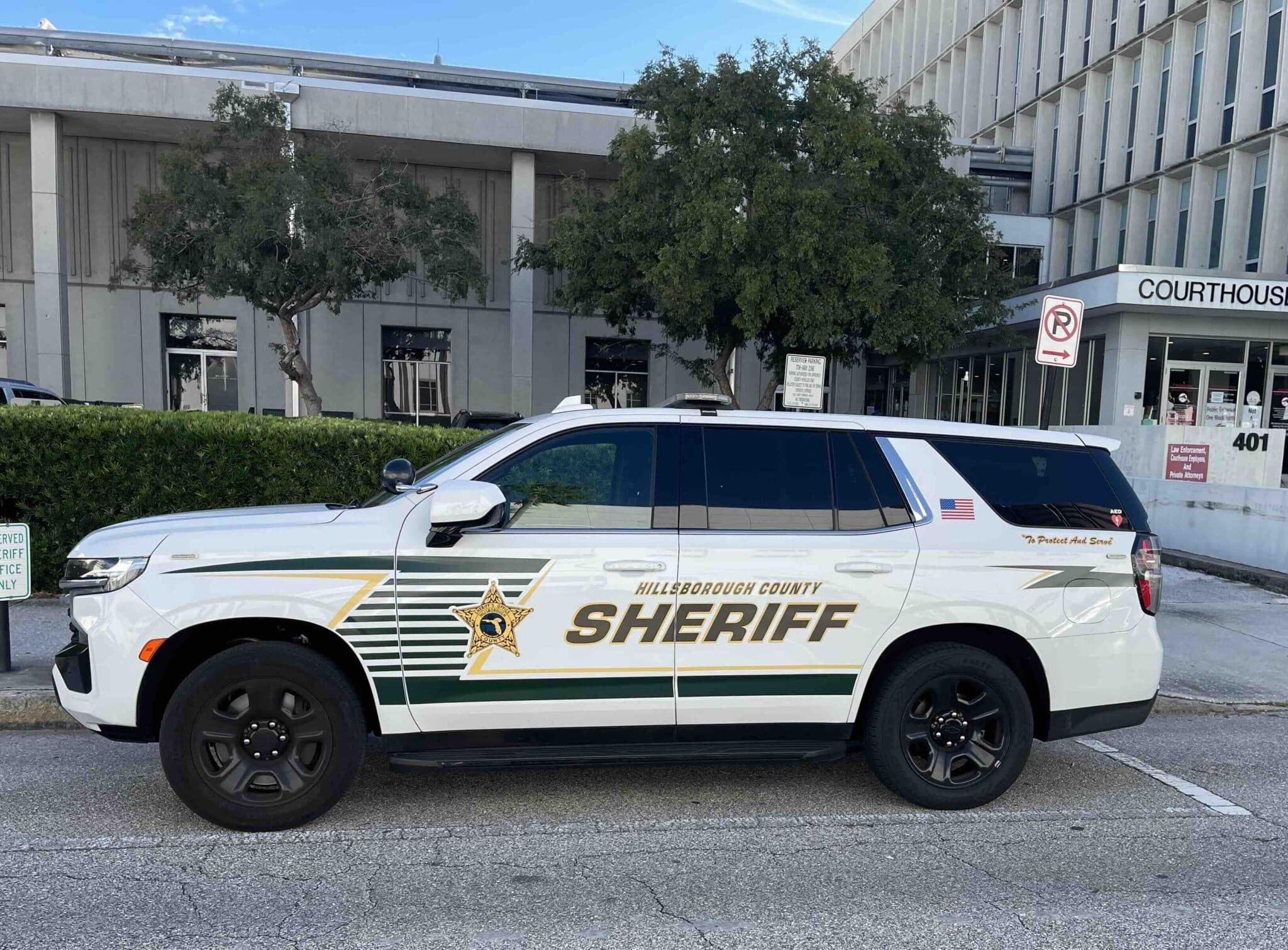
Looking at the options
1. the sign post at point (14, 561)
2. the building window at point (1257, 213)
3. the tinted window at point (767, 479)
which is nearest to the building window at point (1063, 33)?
the building window at point (1257, 213)

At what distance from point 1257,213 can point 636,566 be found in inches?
1030

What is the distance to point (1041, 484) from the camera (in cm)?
454

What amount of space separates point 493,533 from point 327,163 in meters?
18.7

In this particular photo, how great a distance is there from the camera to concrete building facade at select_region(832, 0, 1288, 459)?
2145cm

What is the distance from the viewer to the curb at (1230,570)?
1048 cm

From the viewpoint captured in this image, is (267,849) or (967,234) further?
(967,234)

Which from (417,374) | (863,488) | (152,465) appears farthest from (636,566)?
(417,374)

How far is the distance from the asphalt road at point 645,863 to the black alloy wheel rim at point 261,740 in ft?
0.80

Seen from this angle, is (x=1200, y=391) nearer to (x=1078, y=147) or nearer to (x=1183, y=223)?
(x=1183, y=223)

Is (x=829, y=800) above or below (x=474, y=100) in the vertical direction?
below

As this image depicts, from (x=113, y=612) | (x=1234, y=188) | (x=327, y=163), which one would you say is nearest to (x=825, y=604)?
(x=113, y=612)

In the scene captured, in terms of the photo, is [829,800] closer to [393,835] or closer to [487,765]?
[487,765]

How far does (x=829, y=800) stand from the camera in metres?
4.60

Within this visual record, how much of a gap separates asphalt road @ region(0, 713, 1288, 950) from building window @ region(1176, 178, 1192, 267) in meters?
25.5
